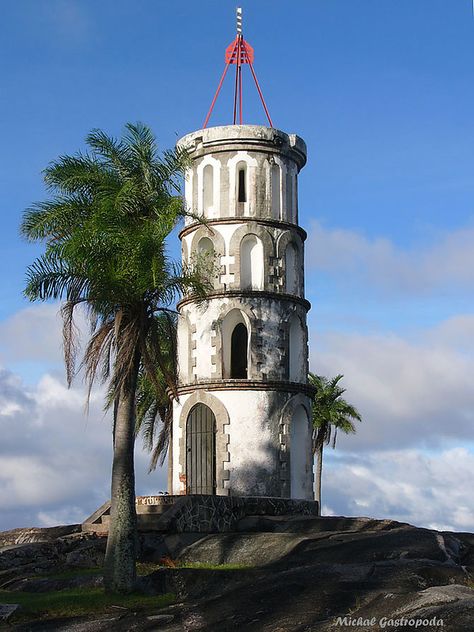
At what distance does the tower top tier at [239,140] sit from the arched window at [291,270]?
3.69 meters

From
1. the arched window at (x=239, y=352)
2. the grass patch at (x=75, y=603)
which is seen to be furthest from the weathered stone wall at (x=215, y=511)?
the grass patch at (x=75, y=603)

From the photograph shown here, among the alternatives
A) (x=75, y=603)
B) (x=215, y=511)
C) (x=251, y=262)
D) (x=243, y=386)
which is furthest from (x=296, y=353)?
(x=75, y=603)

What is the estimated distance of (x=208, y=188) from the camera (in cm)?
3981

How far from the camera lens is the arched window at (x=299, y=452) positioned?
3878 centimetres

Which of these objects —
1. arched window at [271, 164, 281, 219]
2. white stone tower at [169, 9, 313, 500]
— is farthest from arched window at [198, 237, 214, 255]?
arched window at [271, 164, 281, 219]

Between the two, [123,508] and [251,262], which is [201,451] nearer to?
[251,262]

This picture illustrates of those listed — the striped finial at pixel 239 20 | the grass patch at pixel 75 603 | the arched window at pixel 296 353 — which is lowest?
the grass patch at pixel 75 603

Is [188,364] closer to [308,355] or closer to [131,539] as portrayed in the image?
[308,355]

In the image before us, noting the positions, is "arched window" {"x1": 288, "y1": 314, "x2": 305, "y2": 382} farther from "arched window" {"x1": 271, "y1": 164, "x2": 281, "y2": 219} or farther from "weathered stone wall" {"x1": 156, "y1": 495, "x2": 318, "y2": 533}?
"weathered stone wall" {"x1": 156, "y1": 495, "x2": 318, "y2": 533}

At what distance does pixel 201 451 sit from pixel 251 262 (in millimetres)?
7326

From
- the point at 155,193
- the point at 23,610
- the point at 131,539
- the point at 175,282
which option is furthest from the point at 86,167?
the point at 23,610

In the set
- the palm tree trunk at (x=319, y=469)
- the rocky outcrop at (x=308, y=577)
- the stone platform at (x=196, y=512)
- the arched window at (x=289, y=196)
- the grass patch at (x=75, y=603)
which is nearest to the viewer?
the rocky outcrop at (x=308, y=577)

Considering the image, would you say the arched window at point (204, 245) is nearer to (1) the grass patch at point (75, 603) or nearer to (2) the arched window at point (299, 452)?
(2) the arched window at point (299, 452)

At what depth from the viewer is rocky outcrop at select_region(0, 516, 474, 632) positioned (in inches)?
650
